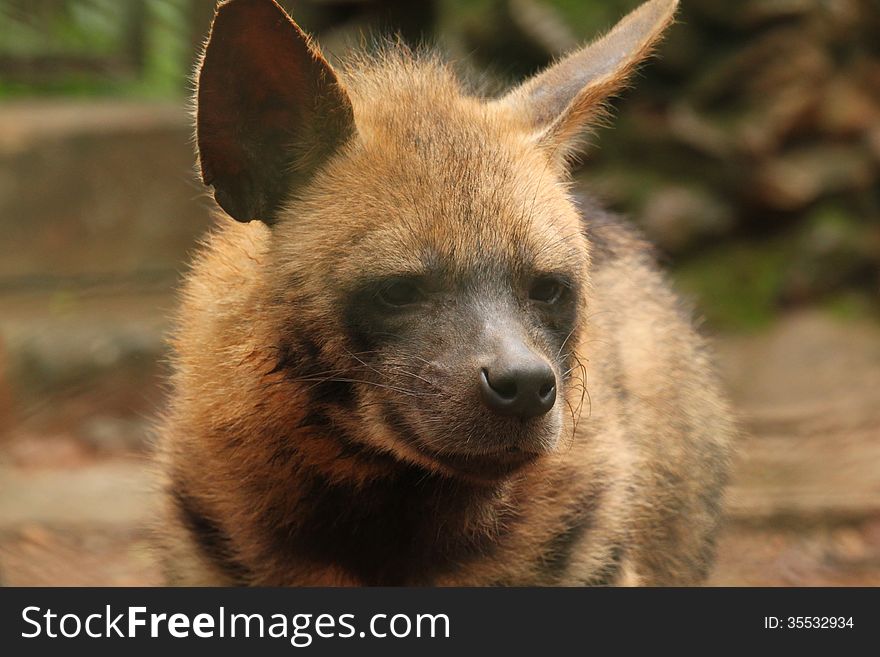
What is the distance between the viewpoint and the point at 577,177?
9.38 meters

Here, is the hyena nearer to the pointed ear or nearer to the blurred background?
the pointed ear

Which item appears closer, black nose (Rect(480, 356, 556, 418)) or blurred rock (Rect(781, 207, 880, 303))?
black nose (Rect(480, 356, 556, 418))

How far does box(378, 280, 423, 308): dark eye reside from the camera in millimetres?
3586

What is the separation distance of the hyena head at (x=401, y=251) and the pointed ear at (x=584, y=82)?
2 centimetres

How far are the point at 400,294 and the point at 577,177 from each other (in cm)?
600

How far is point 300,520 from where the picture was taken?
4.05m

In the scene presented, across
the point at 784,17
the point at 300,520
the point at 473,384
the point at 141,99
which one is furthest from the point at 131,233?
the point at 473,384

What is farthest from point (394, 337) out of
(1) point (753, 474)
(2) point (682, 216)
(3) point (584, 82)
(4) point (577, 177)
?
(2) point (682, 216)

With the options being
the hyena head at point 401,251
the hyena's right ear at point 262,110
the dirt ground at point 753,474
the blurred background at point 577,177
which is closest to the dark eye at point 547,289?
the hyena head at point 401,251

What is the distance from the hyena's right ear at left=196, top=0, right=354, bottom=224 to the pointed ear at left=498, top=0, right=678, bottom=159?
76cm

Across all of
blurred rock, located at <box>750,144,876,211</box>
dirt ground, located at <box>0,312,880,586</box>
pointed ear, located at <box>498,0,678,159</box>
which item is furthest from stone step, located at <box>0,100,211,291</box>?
pointed ear, located at <box>498,0,678,159</box>

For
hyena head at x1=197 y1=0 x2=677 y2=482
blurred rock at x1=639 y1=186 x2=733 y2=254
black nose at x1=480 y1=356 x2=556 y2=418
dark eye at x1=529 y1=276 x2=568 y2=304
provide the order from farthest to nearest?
blurred rock at x1=639 y1=186 x2=733 y2=254, dark eye at x1=529 y1=276 x2=568 y2=304, hyena head at x1=197 y1=0 x2=677 y2=482, black nose at x1=480 y1=356 x2=556 y2=418

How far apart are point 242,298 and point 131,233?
5879 millimetres

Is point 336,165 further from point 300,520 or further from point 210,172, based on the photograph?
point 300,520
